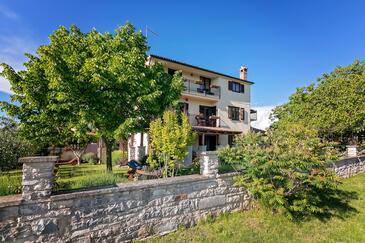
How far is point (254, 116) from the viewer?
3039cm

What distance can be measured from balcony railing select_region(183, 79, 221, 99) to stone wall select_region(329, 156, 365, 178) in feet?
42.2

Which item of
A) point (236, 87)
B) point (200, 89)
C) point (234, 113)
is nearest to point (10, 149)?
point (200, 89)

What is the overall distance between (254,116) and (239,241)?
26752 mm

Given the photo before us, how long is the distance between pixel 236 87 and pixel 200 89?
5.77 metres

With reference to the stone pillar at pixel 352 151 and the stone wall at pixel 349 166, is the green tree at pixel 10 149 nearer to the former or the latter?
the stone wall at pixel 349 166

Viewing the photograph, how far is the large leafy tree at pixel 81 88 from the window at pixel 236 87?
615 inches

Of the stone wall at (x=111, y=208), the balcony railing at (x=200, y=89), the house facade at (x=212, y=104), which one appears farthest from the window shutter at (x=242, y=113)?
the stone wall at (x=111, y=208)

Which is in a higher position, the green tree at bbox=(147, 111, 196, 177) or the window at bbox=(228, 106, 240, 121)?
the window at bbox=(228, 106, 240, 121)

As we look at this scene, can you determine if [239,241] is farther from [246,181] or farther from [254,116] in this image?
[254,116]

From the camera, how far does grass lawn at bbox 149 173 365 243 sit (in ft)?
18.7

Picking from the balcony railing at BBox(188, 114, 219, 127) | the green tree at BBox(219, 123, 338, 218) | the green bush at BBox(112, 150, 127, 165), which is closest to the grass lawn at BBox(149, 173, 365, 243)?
the green tree at BBox(219, 123, 338, 218)

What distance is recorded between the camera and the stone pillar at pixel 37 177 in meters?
3.97

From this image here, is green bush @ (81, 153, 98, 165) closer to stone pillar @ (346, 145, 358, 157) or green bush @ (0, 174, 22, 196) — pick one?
green bush @ (0, 174, 22, 196)

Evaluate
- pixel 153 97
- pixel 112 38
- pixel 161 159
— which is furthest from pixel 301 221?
pixel 112 38
